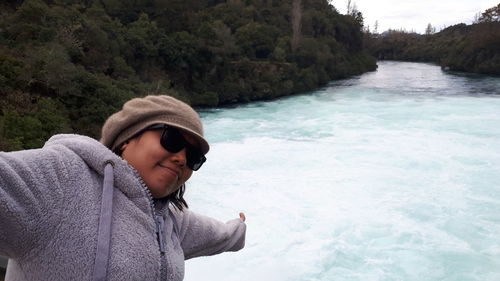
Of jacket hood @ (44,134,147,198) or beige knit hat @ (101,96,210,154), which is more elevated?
beige knit hat @ (101,96,210,154)

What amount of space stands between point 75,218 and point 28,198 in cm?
8

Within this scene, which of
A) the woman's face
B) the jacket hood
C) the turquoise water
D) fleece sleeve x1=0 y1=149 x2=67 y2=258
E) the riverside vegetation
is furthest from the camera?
the riverside vegetation

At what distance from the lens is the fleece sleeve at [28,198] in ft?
1.89

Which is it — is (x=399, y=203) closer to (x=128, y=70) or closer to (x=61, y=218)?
(x=61, y=218)

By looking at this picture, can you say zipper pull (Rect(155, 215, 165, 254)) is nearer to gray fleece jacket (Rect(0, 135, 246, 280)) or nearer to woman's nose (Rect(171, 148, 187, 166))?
gray fleece jacket (Rect(0, 135, 246, 280))

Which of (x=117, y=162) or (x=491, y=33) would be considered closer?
(x=117, y=162)

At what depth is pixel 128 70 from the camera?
11.1 m

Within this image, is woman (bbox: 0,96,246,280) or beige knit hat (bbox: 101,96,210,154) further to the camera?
beige knit hat (bbox: 101,96,210,154)

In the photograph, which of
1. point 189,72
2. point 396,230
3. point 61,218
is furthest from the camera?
point 189,72

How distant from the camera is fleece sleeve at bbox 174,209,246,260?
102 centimetres

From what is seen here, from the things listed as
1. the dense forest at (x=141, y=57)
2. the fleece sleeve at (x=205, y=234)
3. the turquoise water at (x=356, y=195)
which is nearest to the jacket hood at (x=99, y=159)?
the fleece sleeve at (x=205, y=234)

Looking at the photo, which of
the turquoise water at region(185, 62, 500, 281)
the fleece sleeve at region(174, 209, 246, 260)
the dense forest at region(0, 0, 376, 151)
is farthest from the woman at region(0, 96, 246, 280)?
the dense forest at region(0, 0, 376, 151)

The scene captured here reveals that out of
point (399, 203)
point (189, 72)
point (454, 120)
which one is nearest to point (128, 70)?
point (189, 72)

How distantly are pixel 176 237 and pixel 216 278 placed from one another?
11.4 ft
